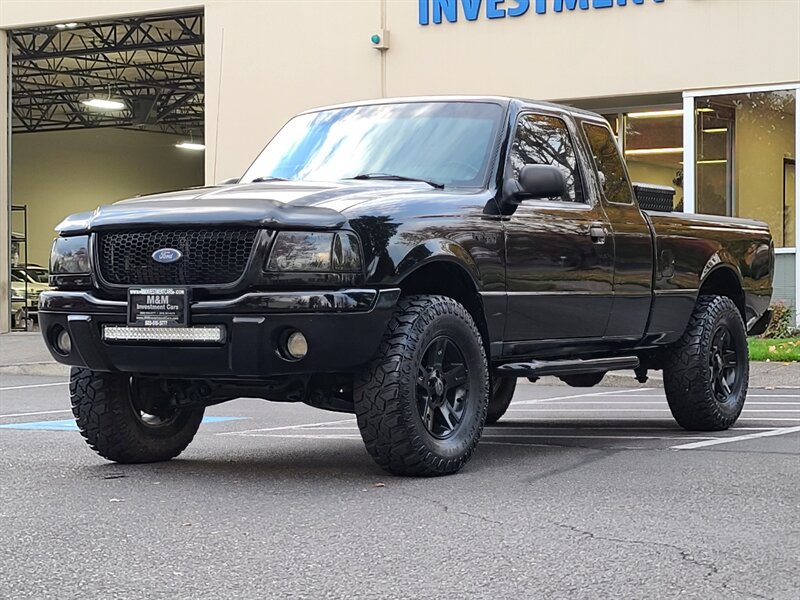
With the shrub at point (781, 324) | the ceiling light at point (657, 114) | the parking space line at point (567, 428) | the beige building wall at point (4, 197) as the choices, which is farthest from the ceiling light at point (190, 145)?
the parking space line at point (567, 428)

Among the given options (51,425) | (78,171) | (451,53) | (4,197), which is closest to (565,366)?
(51,425)

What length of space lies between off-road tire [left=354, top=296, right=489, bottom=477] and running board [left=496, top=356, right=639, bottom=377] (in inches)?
26.4

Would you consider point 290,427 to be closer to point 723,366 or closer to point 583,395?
point 723,366

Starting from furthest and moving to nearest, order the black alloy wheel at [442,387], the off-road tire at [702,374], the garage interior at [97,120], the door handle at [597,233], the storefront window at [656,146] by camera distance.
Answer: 1. the garage interior at [97,120]
2. the storefront window at [656,146]
3. the off-road tire at [702,374]
4. the door handle at [597,233]
5. the black alloy wheel at [442,387]

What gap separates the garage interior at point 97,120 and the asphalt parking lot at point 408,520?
26.0 m

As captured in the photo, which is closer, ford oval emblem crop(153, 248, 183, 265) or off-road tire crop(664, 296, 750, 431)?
ford oval emblem crop(153, 248, 183, 265)

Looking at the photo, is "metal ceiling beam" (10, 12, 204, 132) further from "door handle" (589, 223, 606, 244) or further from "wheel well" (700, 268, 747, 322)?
"door handle" (589, 223, 606, 244)

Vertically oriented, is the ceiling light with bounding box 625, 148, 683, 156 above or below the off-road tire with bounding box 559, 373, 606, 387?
above

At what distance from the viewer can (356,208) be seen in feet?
21.7

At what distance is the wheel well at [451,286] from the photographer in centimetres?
713

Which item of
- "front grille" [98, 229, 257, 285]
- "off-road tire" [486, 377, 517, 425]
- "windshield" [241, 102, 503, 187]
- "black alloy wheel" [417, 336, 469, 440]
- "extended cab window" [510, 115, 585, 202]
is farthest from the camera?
"off-road tire" [486, 377, 517, 425]

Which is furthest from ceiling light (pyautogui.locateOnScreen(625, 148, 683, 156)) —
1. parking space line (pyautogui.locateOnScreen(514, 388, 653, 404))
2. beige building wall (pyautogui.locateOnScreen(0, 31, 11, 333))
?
beige building wall (pyautogui.locateOnScreen(0, 31, 11, 333))

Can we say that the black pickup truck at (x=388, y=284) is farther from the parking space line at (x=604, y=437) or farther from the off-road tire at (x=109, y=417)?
the parking space line at (x=604, y=437)

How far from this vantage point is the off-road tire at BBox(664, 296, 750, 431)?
911 centimetres
